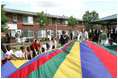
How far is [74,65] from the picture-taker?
249 centimetres

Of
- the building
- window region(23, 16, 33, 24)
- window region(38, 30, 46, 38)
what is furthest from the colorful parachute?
window region(38, 30, 46, 38)

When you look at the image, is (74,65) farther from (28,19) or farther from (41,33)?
(41,33)

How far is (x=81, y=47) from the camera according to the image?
288 centimetres

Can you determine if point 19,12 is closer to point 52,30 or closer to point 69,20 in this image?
point 52,30

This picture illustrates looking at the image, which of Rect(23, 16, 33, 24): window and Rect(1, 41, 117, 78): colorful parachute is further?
Rect(23, 16, 33, 24): window

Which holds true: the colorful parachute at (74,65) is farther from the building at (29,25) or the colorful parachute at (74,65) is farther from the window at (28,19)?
the window at (28,19)

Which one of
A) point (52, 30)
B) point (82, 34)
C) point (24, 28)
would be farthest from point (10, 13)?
point (82, 34)

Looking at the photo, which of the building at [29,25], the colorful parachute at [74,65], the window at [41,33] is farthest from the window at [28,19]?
the colorful parachute at [74,65]

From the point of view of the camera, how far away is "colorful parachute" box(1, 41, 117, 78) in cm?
231

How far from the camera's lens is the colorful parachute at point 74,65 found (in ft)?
7.59

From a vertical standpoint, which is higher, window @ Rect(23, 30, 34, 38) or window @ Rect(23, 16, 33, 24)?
window @ Rect(23, 16, 33, 24)

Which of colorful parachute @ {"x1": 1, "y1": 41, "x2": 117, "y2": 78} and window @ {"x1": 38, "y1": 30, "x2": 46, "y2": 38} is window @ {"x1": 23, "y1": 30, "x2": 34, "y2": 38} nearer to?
window @ {"x1": 38, "y1": 30, "x2": 46, "y2": 38}

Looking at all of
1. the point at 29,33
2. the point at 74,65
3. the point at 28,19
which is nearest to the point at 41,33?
the point at 29,33

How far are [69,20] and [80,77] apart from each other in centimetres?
2949
